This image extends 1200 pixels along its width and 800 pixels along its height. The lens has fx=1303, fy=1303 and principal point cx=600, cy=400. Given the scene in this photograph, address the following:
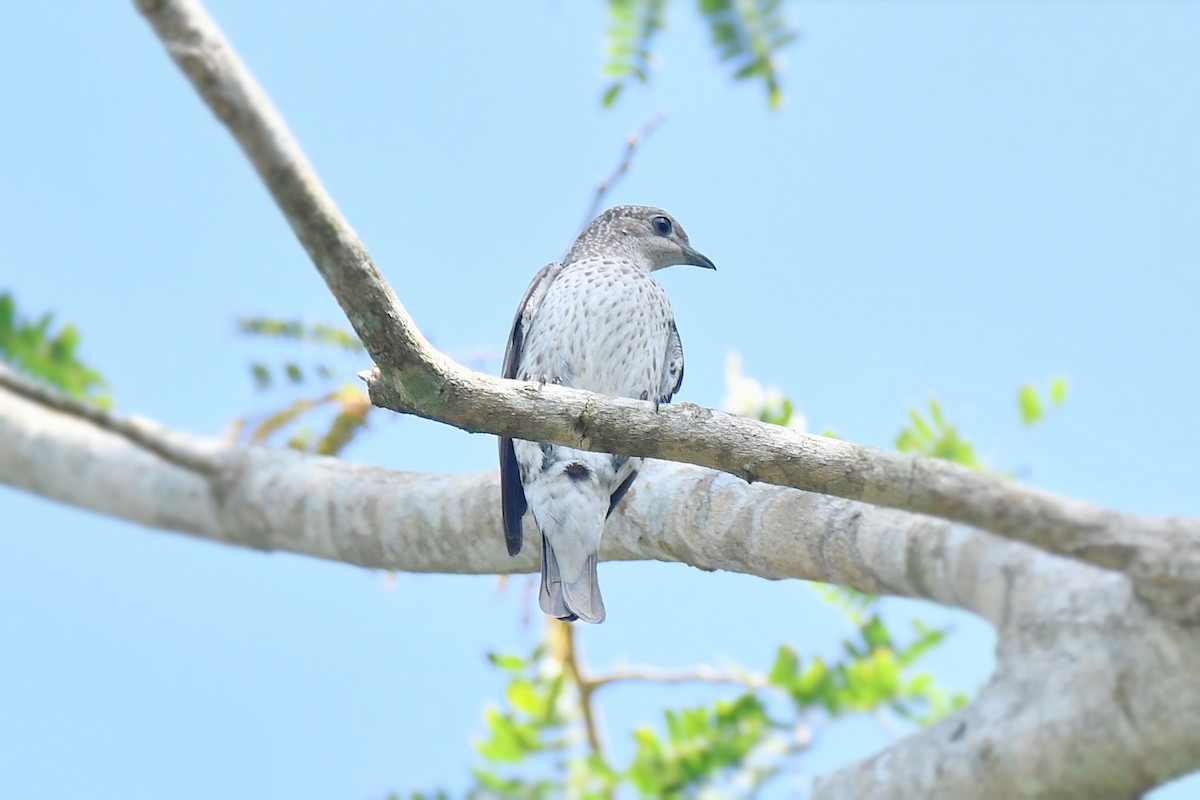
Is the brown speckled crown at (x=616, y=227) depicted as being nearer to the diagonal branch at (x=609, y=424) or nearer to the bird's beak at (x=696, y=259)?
the bird's beak at (x=696, y=259)

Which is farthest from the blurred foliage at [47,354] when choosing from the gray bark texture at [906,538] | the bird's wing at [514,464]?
the gray bark texture at [906,538]

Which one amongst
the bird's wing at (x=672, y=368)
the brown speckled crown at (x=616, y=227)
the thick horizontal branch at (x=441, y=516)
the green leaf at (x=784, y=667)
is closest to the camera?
the thick horizontal branch at (x=441, y=516)

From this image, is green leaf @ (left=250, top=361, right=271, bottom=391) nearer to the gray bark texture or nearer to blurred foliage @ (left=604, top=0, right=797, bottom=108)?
the gray bark texture

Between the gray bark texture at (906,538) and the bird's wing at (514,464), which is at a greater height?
the bird's wing at (514,464)

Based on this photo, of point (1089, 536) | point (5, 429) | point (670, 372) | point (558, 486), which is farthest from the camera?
point (5, 429)

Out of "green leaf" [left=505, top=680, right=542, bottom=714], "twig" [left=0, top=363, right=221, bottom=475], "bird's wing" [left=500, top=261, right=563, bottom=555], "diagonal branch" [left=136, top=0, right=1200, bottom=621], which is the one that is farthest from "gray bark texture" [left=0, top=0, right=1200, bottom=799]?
"twig" [left=0, top=363, right=221, bottom=475]

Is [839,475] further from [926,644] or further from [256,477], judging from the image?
[256,477]

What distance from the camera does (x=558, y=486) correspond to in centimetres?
432

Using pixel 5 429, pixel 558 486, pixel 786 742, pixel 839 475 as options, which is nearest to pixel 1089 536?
pixel 839 475

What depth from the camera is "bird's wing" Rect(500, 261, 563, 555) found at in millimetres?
4168

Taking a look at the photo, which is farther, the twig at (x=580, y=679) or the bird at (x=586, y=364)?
the twig at (x=580, y=679)

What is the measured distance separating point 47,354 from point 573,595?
2660 mm

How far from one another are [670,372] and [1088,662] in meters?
2.76

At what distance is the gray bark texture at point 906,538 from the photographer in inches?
94.8
